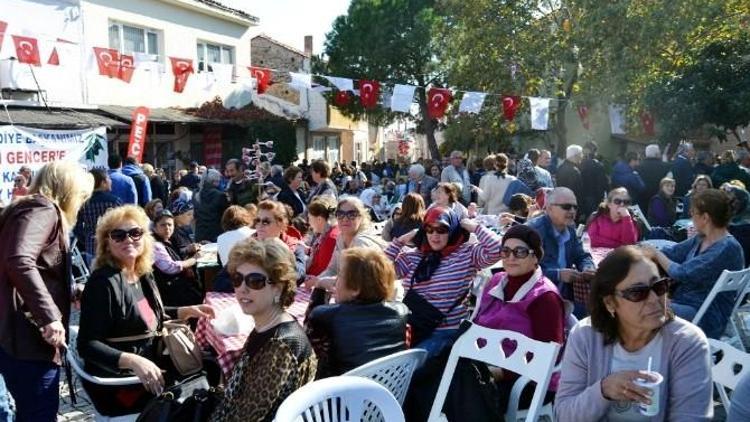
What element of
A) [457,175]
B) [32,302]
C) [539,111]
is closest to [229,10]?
[539,111]

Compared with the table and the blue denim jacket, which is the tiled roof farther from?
the blue denim jacket

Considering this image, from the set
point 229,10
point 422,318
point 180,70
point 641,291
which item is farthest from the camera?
point 229,10

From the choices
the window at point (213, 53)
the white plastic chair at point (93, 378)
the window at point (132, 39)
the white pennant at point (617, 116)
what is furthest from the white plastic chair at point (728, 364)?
the window at point (213, 53)

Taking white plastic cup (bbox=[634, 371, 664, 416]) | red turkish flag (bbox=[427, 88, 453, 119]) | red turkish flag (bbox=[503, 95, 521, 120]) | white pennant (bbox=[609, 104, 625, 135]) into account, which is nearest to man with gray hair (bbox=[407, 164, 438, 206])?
red turkish flag (bbox=[427, 88, 453, 119])

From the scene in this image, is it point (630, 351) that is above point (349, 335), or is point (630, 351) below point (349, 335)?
above

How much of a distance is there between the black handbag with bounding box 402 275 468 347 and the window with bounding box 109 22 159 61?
14.1 meters

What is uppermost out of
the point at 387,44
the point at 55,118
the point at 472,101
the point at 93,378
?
the point at 387,44

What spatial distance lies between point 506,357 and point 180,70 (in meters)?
12.1

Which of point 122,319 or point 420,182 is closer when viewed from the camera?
point 122,319

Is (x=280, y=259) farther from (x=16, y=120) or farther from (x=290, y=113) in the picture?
(x=290, y=113)

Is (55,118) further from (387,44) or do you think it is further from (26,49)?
(387,44)

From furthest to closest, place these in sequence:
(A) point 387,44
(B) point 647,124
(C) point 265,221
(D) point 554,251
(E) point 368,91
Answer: (A) point 387,44 < (B) point 647,124 < (E) point 368,91 < (C) point 265,221 < (D) point 554,251

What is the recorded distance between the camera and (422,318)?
12.9 ft

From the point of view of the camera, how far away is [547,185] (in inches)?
361
